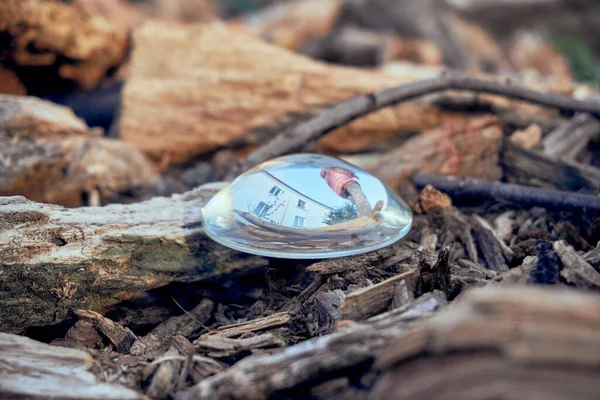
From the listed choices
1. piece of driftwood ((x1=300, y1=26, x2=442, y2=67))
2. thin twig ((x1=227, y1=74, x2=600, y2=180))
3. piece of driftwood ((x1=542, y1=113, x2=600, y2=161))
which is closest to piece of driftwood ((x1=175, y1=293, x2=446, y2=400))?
thin twig ((x1=227, y1=74, x2=600, y2=180))

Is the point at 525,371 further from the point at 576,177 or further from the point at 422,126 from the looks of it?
the point at 422,126

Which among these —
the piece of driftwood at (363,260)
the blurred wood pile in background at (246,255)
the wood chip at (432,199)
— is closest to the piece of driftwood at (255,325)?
the blurred wood pile in background at (246,255)

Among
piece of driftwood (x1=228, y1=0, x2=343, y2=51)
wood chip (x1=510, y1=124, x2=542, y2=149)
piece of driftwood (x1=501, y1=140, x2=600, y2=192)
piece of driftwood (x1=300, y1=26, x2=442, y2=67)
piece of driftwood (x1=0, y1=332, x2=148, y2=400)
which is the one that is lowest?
piece of driftwood (x1=0, y1=332, x2=148, y2=400)

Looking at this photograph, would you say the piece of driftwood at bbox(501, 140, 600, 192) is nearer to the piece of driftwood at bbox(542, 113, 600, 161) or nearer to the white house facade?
the piece of driftwood at bbox(542, 113, 600, 161)

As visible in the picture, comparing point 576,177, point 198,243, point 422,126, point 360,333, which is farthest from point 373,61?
point 360,333

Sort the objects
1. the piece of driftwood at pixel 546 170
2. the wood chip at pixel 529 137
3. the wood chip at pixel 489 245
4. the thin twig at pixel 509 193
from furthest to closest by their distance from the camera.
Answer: the wood chip at pixel 529 137 < the piece of driftwood at pixel 546 170 < the thin twig at pixel 509 193 < the wood chip at pixel 489 245

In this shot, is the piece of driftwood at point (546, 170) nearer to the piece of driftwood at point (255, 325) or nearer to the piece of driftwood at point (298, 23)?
the piece of driftwood at point (255, 325)

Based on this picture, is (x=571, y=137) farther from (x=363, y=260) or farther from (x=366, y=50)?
(x=366, y=50)
